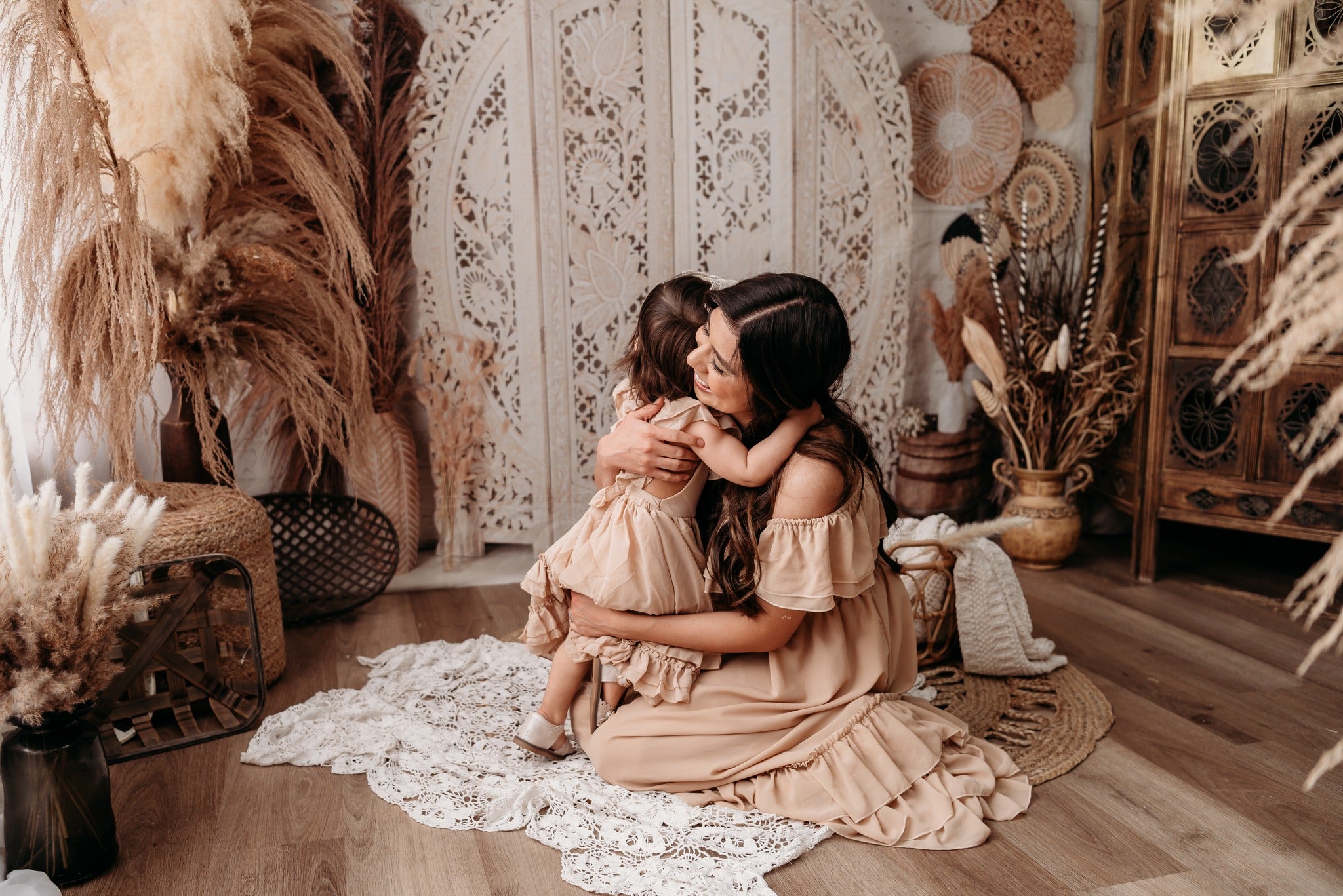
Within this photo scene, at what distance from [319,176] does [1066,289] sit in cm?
283

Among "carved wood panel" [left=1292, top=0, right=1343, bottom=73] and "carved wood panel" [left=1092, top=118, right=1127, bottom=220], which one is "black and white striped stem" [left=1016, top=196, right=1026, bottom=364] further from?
"carved wood panel" [left=1292, top=0, right=1343, bottom=73]

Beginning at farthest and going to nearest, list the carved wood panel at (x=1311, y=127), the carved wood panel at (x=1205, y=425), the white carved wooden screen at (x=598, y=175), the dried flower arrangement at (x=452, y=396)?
the dried flower arrangement at (x=452, y=396)
the white carved wooden screen at (x=598, y=175)
the carved wood panel at (x=1205, y=425)
the carved wood panel at (x=1311, y=127)

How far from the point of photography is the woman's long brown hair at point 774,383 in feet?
5.91

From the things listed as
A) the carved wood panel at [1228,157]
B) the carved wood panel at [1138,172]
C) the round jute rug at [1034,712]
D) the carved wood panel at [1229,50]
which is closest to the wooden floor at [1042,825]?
the round jute rug at [1034,712]

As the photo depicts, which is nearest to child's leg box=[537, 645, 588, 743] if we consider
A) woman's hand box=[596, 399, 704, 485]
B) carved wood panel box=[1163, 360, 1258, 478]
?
woman's hand box=[596, 399, 704, 485]

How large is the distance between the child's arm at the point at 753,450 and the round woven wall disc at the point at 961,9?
262 centimetres

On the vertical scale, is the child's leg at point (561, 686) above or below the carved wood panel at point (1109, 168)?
below

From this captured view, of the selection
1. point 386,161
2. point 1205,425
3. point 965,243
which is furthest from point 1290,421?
point 386,161

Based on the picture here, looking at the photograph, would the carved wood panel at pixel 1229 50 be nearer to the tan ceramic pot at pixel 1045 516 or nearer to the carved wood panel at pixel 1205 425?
the carved wood panel at pixel 1205 425

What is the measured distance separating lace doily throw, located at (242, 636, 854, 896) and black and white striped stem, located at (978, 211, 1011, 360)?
7.17ft

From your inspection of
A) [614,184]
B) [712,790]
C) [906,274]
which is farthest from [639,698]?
[906,274]

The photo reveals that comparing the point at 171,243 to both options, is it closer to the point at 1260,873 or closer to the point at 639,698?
the point at 639,698

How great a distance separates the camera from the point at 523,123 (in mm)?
3260

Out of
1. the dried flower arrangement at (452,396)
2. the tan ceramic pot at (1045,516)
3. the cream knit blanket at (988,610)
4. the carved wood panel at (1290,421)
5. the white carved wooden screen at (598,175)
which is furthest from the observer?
the tan ceramic pot at (1045,516)
